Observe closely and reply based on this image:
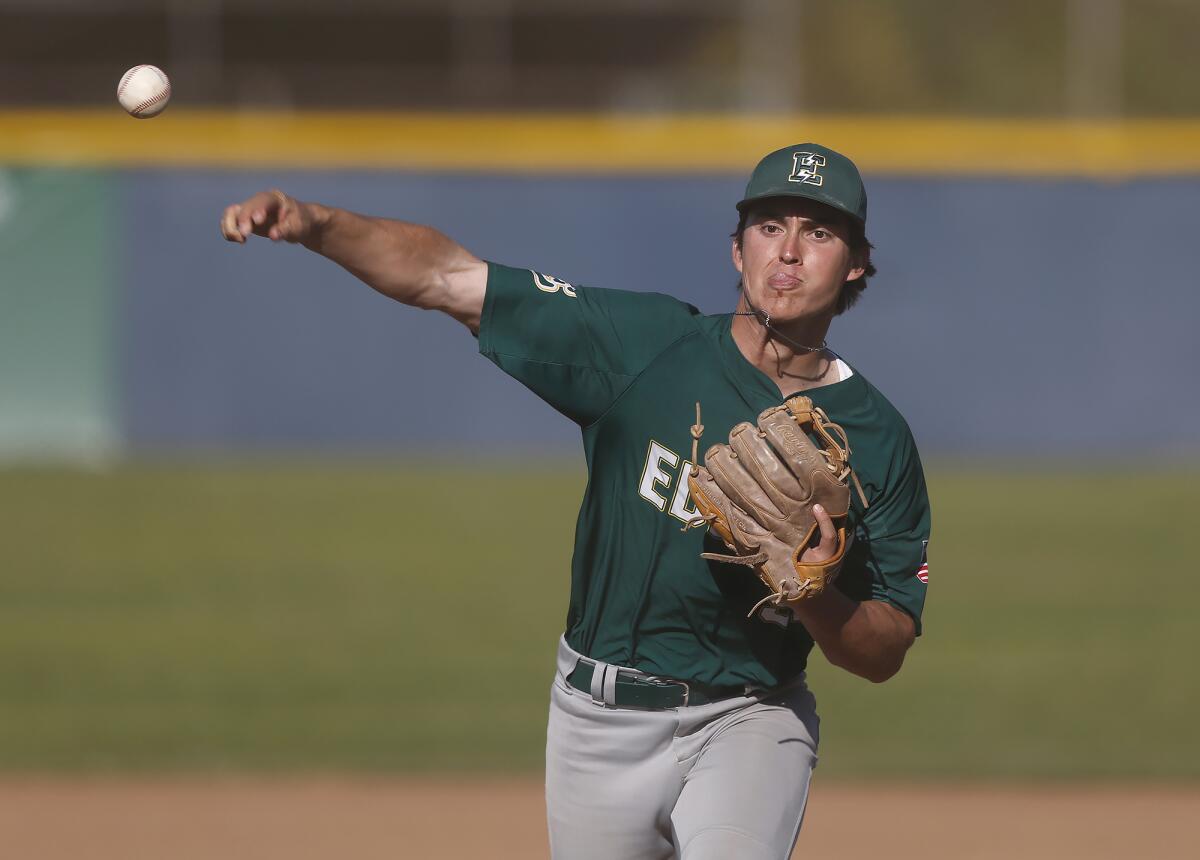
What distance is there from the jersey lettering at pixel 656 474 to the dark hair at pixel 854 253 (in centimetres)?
43

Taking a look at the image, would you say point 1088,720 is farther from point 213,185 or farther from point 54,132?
point 54,132

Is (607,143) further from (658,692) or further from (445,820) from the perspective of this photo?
(658,692)

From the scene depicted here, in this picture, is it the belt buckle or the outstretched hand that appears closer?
the outstretched hand

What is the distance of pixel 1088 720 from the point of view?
8.46 metres

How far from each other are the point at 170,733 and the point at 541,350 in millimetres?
4909

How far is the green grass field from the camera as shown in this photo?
7.92 m

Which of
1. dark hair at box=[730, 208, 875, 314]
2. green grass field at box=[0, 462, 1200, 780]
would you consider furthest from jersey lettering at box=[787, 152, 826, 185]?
green grass field at box=[0, 462, 1200, 780]

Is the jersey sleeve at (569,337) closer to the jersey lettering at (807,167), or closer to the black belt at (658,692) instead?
the jersey lettering at (807,167)

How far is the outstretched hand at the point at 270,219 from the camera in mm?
3410

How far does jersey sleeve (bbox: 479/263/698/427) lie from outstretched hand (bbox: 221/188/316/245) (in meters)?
0.46

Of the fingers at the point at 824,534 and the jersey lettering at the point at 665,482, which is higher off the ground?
the jersey lettering at the point at 665,482

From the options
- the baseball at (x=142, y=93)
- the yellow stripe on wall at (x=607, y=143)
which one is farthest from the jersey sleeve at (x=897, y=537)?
the yellow stripe on wall at (x=607, y=143)

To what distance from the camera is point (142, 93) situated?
4.15 meters

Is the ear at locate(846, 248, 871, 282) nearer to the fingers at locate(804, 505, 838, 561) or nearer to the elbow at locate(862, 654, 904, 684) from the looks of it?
the fingers at locate(804, 505, 838, 561)
